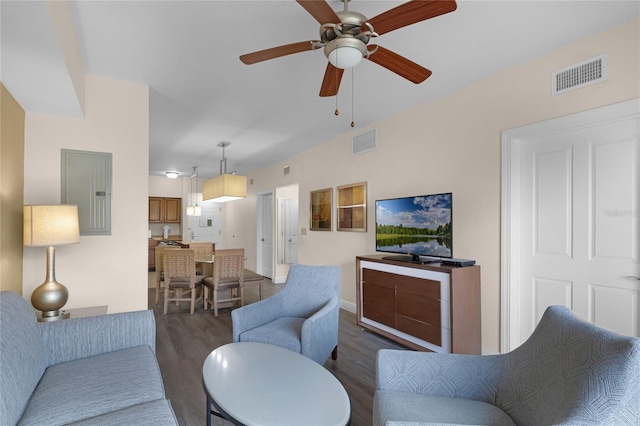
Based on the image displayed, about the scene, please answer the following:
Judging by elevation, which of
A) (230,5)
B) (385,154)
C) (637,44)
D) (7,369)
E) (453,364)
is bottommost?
(453,364)

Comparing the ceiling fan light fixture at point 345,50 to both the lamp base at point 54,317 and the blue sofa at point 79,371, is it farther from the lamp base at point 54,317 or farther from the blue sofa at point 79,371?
the lamp base at point 54,317

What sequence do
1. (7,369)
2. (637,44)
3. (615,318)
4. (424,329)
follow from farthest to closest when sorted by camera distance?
1. (424,329)
2. (615,318)
3. (637,44)
4. (7,369)

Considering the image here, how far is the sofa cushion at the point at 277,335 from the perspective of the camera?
246 centimetres

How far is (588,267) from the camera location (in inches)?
96.5

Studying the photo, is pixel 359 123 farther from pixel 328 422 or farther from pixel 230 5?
pixel 328 422

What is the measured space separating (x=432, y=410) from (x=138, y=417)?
123cm

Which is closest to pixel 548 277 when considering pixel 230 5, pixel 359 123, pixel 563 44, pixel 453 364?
pixel 453 364

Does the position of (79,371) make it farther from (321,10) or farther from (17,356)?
(321,10)

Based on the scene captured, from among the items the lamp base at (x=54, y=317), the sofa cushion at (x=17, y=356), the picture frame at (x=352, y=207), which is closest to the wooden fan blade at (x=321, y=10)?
the sofa cushion at (x=17, y=356)

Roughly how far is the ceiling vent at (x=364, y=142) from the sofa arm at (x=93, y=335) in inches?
128

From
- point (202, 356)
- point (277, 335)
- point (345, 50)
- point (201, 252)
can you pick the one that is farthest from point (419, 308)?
point (201, 252)

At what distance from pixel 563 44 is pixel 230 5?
2.41 metres

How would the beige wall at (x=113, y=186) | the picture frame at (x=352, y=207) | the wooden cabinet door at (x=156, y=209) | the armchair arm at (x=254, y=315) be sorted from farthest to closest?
the wooden cabinet door at (x=156, y=209) < the picture frame at (x=352, y=207) < the beige wall at (x=113, y=186) < the armchair arm at (x=254, y=315)

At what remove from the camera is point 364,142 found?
452 cm
